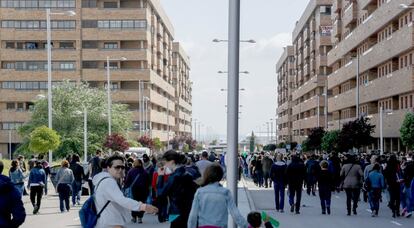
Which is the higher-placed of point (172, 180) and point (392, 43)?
point (392, 43)

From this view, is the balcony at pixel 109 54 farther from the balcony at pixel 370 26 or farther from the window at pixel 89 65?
the balcony at pixel 370 26

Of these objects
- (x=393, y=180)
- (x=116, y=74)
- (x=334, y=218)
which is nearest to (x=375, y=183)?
(x=393, y=180)

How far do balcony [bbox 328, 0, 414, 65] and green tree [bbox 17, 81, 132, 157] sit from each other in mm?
21597

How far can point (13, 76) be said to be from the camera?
98375 mm

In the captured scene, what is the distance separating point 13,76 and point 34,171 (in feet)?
253

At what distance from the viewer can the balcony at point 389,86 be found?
2127 inches

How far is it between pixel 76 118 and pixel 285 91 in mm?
103656

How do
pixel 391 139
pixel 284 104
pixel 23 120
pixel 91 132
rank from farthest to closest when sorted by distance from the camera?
1. pixel 284 104
2. pixel 23 120
3. pixel 91 132
4. pixel 391 139

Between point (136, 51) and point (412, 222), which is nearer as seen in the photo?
point (412, 222)

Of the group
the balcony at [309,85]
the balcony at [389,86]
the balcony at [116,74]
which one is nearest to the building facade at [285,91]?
the balcony at [309,85]

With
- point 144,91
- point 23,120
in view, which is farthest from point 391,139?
point 23,120

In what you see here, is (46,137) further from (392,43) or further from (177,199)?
(177,199)

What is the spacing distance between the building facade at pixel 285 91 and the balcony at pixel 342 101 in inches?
2232

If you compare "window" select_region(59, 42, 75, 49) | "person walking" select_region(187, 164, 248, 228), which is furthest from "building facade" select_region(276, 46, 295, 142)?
"person walking" select_region(187, 164, 248, 228)
